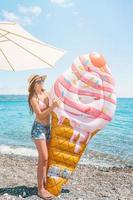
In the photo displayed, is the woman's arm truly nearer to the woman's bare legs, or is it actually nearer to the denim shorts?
the denim shorts

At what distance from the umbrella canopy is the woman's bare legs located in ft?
4.38

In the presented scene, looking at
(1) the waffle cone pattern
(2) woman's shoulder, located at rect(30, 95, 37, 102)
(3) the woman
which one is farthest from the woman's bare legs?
(2) woman's shoulder, located at rect(30, 95, 37, 102)

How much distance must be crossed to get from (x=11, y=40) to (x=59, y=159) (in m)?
2.31

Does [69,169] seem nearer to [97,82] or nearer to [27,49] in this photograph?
[97,82]

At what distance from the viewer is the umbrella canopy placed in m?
7.44

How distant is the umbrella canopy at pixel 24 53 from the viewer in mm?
7441

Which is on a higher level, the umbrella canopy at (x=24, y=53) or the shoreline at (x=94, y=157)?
the umbrella canopy at (x=24, y=53)

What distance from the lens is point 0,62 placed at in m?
7.41

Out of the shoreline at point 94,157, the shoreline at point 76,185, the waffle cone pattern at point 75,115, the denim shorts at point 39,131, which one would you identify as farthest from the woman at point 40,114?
the shoreline at point 94,157

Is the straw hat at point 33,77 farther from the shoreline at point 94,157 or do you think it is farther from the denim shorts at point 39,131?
the shoreline at point 94,157

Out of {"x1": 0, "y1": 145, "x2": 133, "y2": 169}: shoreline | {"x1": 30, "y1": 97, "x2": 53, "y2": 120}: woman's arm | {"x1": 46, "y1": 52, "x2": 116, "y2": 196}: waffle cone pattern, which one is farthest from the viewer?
{"x1": 0, "y1": 145, "x2": 133, "y2": 169}: shoreline

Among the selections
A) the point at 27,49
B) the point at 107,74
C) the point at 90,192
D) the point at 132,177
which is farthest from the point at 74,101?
the point at 132,177

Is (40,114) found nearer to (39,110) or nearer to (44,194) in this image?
(39,110)

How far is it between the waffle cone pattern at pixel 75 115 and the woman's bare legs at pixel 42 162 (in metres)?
0.15
